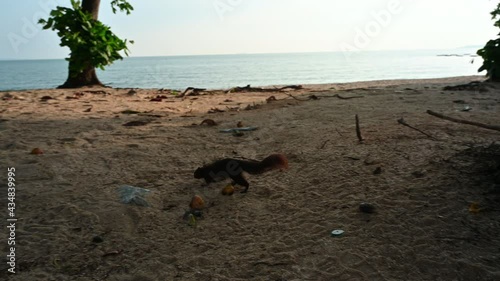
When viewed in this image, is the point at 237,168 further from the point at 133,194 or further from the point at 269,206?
the point at 133,194

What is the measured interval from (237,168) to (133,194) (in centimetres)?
81

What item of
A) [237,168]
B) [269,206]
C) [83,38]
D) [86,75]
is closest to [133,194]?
[237,168]

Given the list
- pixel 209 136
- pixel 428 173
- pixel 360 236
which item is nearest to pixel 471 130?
pixel 428 173

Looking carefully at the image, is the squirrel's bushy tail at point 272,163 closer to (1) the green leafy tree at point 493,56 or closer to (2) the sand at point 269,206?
(2) the sand at point 269,206

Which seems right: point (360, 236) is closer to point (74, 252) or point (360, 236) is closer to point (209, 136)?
point (74, 252)

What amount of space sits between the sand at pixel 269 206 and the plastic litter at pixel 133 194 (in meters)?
0.07

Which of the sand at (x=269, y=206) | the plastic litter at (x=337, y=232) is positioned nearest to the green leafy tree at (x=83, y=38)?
the sand at (x=269, y=206)

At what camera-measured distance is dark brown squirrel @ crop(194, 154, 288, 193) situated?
3.15m

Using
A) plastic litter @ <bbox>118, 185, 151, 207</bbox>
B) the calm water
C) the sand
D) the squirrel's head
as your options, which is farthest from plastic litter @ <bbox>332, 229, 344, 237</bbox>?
the calm water

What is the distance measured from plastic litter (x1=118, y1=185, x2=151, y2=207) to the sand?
7 centimetres

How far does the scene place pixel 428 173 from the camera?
2975mm

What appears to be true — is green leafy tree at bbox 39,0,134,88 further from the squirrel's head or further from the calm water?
the calm water

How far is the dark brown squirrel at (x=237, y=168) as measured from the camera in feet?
10.3

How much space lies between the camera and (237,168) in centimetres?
316
